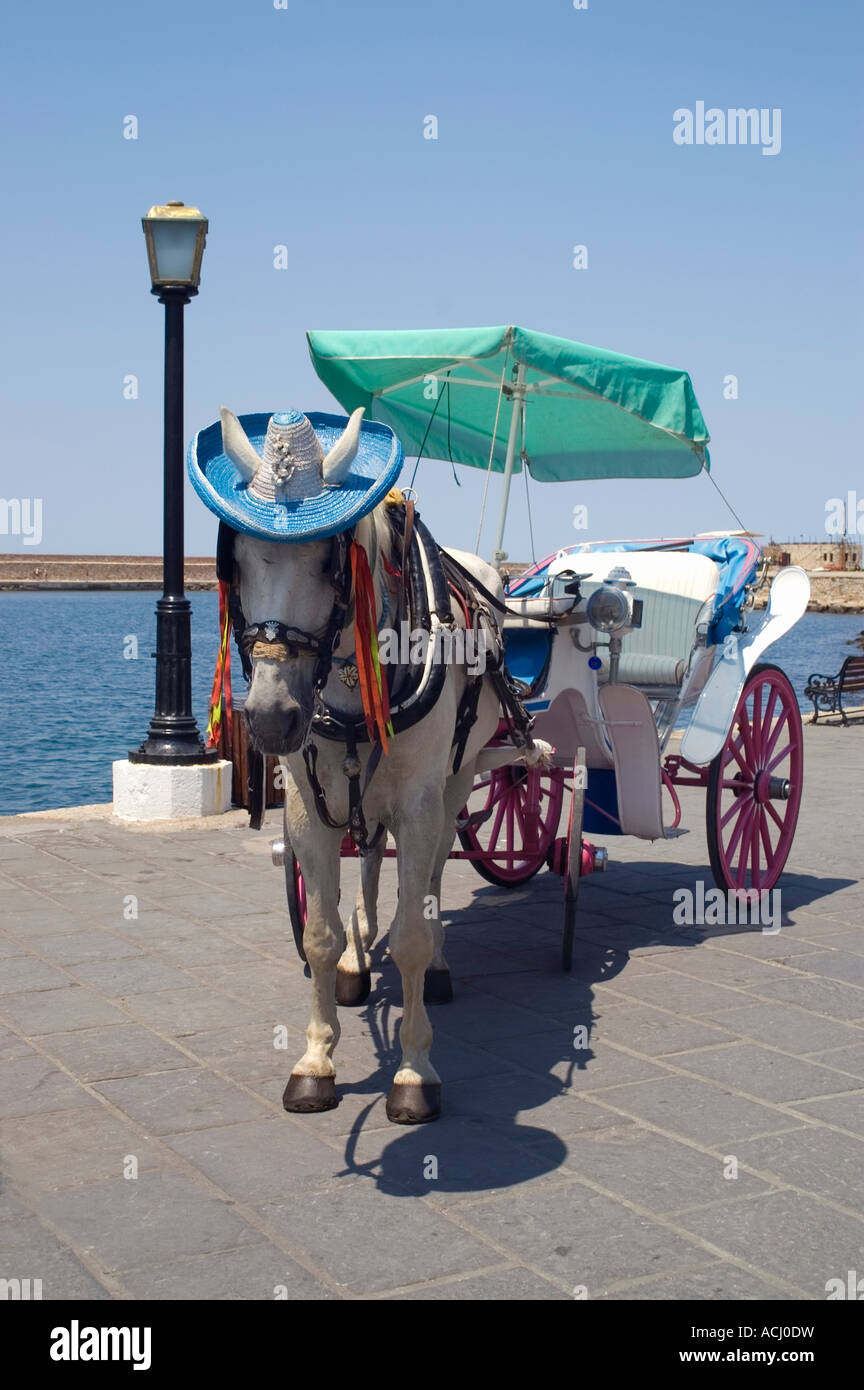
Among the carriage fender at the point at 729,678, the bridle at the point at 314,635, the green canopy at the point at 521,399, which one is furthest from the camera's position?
the carriage fender at the point at 729,678

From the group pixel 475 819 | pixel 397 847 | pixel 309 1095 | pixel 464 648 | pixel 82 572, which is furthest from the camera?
pixel 82 572

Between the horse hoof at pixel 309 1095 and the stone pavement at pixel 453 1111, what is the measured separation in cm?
7

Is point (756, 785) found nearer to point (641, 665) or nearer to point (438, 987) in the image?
point (641, 665)

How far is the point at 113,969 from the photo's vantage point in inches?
240

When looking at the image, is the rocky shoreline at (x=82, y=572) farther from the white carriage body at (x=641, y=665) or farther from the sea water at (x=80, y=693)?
the white carriage body at (x=641, y=665)

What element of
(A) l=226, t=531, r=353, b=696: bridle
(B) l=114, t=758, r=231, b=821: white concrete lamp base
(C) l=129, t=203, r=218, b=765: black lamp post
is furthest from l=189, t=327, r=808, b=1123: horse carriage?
(C) l=129, t=203, r=218, b=765: black lamp post

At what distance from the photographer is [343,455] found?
3.91 metres

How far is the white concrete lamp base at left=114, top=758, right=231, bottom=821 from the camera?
9602 millimetres

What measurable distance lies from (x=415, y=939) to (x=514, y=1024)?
41.1 inches

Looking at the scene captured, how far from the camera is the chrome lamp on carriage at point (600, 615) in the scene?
6414 millimetres

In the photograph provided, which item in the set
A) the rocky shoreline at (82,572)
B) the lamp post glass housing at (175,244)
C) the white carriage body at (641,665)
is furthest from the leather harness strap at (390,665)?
the rocky shoreline at (82,572)

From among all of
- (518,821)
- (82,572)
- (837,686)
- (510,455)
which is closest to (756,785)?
(518,821)

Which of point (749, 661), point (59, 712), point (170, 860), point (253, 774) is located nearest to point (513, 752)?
point (253, 774)
